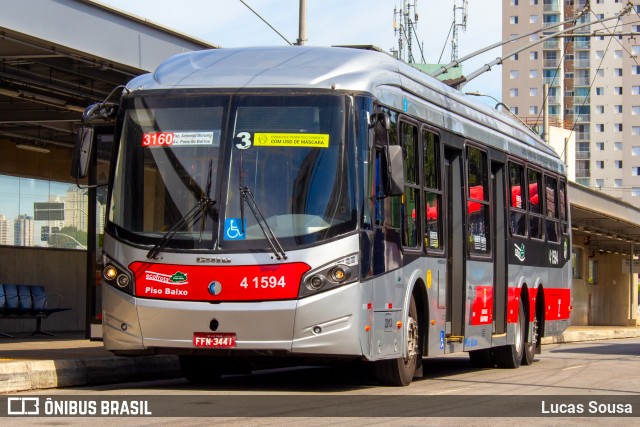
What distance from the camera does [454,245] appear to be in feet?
51.1

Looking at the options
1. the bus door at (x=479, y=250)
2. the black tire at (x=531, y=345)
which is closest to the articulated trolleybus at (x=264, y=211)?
the bus door at (x=479, y=250)

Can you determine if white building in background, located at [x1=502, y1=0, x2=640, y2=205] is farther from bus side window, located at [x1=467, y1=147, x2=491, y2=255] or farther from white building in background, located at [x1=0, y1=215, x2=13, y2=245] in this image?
bus side window, located at [x1=467, y1=147, x2=491, y2=255]

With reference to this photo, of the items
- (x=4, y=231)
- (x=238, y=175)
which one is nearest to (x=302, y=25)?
(x=4, y=231)

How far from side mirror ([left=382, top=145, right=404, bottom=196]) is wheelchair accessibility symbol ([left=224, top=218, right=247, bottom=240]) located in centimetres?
151

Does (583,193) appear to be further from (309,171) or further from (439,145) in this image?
(309,171)

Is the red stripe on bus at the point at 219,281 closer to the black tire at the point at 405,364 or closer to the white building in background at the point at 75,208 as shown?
the black tire at the point at 405,364

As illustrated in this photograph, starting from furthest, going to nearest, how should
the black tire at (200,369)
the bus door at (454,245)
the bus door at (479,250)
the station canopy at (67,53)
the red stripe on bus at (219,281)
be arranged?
the bus door at (479,250) < the station canopy at (67,53) < the bus door at (454,245) < the black tire at (200,369) < the red stripe on bus at (219,281)

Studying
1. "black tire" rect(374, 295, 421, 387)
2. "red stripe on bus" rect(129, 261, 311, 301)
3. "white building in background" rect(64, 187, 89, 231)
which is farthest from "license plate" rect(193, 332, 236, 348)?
"white building in background" rect(64, 187, 89, 231)

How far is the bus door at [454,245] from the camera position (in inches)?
604

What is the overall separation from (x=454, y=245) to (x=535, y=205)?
5194 mm

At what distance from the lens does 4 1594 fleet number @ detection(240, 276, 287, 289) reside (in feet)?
38.9

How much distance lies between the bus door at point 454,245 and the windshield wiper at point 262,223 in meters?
3.82

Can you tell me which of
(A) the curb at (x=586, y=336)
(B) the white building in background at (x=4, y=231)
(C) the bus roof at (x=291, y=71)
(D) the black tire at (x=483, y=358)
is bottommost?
(A) the curb at (x=586, y=336)

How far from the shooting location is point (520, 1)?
464 feet
